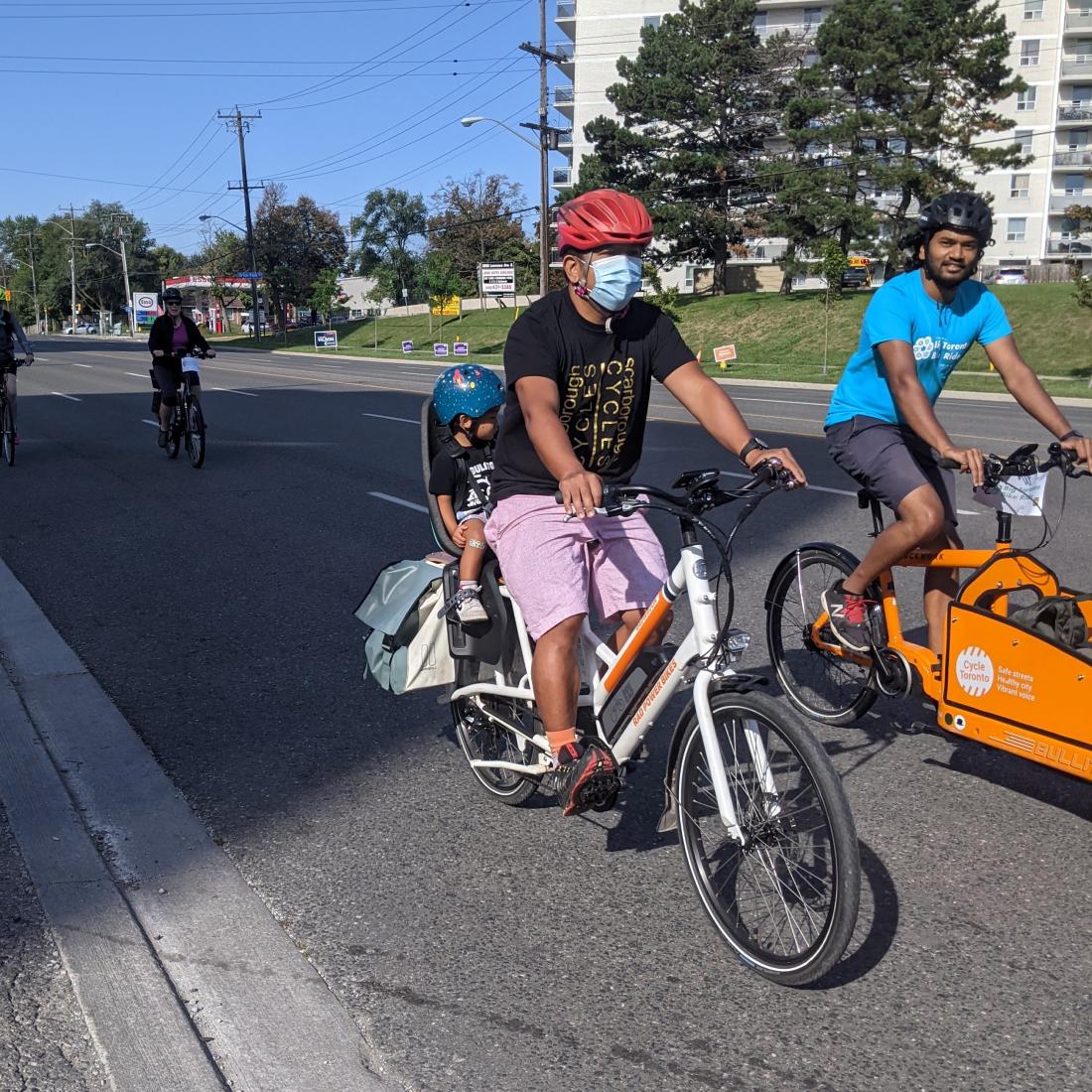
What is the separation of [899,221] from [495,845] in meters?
52.4

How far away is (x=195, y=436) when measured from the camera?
1362 centimetres

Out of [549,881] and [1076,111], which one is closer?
[549,881]

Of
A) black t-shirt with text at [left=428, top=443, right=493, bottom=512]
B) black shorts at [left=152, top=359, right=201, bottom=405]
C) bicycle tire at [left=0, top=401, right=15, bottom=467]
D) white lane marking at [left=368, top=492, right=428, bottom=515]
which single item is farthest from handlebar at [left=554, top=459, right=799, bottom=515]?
bicycle tire at [left=0, top=401, right=15, bottom=467]

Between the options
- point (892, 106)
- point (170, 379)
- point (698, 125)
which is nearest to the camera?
point (170, 379)

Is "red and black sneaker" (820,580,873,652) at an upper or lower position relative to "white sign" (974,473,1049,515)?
lower

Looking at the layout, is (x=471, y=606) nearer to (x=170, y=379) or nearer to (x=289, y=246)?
(x=170, y=379)

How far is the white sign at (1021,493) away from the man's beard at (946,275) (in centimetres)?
76

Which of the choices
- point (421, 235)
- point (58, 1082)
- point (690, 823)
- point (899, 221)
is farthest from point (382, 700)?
point (421, 235)

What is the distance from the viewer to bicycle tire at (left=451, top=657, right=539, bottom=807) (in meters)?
4.16

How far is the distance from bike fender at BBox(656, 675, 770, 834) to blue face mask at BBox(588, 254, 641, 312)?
1.15 m

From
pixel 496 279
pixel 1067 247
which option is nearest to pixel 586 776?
pixel 496 279

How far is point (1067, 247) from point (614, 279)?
82550mm

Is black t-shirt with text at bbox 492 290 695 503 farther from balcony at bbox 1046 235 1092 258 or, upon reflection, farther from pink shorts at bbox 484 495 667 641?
balcony at bbox 1046 235 1092 258

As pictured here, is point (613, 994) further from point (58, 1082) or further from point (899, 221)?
point (899, 221)
